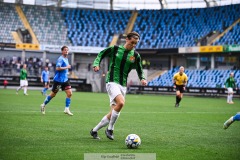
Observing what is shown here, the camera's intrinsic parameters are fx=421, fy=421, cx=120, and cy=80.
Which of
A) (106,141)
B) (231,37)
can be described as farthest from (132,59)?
(231,37)

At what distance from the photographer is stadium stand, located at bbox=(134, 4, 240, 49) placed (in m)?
54.5

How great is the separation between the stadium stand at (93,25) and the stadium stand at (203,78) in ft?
33.7

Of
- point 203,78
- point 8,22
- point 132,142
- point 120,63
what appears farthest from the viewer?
point 8,22

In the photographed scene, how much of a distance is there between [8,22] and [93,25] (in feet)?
39.7

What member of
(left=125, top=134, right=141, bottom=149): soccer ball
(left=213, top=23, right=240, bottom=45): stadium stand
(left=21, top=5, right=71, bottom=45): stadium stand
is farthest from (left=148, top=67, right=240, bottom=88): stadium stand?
(left=125, top=134, right=141, bottom=149): soccer ball

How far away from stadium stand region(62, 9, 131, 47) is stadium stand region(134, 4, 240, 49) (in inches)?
115

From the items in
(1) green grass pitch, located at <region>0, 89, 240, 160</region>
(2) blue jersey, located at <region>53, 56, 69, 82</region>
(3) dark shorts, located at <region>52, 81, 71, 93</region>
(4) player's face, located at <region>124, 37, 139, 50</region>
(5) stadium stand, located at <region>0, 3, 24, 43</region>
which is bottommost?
(1) green grass pitch, located at <region>0, 89, 240, 160</region>

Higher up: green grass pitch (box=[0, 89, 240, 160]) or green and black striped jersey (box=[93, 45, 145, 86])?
green and black striped jersey (box=[93, 45, 145, 86])

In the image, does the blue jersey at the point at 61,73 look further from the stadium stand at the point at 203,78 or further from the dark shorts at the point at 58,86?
the stadium stand at the point at 203,78

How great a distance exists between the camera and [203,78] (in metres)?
50.4

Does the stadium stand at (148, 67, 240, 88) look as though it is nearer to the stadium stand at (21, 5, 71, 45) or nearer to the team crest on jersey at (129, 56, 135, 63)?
the stadium stand at (21, 5, 71, 45)

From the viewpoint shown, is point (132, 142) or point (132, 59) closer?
point (132, 142)

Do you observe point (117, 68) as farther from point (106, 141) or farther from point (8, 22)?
point (8, 22)

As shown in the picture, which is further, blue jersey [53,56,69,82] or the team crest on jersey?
blue jersey [53,56,69,82]
